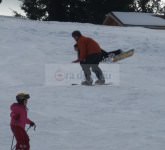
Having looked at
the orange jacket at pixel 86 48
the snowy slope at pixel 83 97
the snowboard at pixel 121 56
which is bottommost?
the snowy slope at pixel 83 97

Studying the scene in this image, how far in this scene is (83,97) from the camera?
16.0m

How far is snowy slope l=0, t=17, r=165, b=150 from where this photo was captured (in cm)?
1220

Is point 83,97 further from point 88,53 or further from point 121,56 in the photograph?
point 121,56

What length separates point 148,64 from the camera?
22.1m

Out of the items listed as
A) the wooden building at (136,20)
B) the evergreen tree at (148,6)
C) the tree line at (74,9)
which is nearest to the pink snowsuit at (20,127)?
the wooden building at (136,20)

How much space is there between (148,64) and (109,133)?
9788mm

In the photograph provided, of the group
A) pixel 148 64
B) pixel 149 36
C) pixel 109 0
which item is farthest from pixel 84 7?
pixel 148 64

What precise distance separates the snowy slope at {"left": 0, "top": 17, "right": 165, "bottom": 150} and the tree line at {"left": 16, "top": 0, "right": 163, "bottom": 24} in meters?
22.1

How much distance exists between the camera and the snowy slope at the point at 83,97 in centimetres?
1220

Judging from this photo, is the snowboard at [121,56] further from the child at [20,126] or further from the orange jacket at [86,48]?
the child at [20,126]

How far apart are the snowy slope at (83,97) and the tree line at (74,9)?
869 inches

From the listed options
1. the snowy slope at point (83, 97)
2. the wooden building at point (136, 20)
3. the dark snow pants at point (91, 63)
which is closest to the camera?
the snowy slope at point (83, 97)

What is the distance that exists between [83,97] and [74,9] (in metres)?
37.2

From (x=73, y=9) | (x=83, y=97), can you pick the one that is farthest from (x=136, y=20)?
(x=83, y=97)
